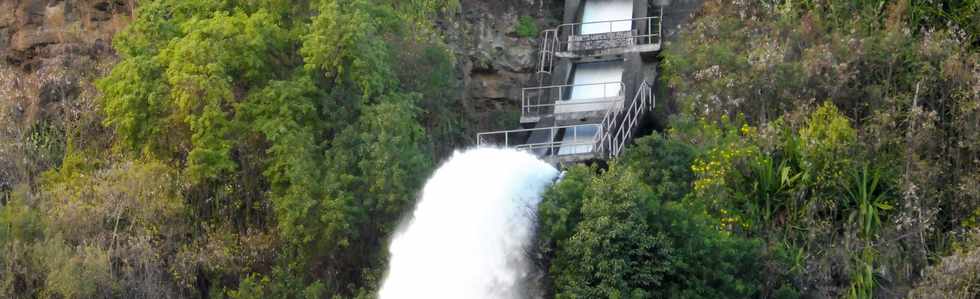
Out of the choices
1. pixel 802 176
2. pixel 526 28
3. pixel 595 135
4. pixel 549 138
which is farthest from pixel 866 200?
pixel 526 28

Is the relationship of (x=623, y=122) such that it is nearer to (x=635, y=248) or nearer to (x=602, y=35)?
(x=602, y=35)

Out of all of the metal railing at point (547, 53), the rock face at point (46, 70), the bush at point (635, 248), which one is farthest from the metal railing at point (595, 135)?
the rock face at point (46, 70)

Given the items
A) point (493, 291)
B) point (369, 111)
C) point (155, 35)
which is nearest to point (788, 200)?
point (493, 291)

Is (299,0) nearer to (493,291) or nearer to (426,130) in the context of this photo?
(426,130)

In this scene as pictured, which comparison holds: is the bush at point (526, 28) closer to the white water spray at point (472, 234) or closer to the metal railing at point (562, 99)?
the metal railing at point (562, 99)

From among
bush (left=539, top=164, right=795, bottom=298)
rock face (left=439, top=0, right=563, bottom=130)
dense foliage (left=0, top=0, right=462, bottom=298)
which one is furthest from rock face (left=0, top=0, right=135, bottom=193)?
bush (left=539, top=164, right=795, bottom=298)

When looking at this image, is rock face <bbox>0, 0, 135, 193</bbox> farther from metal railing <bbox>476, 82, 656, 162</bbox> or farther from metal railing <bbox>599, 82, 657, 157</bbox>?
metal railing <bbox>599, 82, 657, 157</bbox>
